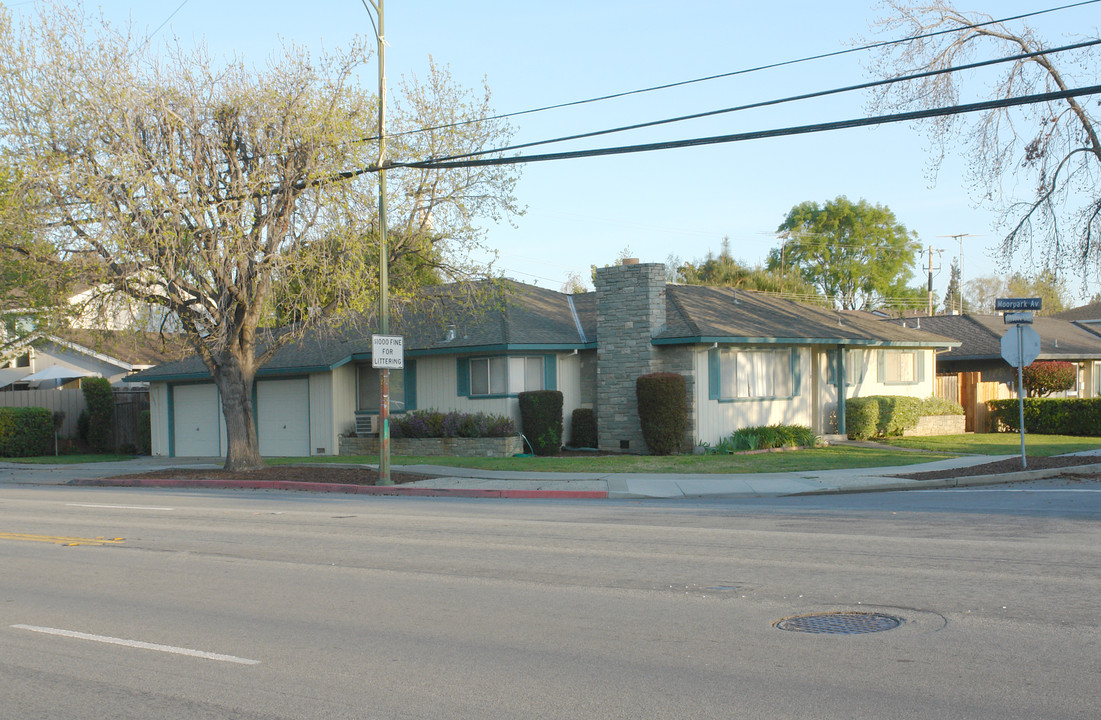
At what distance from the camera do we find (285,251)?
2089 cm

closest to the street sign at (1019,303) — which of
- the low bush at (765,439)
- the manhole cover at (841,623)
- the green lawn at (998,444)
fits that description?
the green lawn at (998,444)

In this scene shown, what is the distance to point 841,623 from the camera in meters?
7.22

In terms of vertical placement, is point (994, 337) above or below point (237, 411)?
above

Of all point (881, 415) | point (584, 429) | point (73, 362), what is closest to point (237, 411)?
point (584, 429)

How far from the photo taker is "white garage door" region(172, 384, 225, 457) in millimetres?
31891

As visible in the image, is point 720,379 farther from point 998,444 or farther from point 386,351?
point 386,351

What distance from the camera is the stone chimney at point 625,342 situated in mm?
25734

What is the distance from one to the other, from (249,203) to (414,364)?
380 inches

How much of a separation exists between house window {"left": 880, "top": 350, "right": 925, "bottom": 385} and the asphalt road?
18344 millimetres

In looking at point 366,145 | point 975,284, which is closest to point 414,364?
point 366,145

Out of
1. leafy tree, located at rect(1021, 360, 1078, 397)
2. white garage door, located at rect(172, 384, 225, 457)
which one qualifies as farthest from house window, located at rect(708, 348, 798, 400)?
white garage door, located at rect(172, 384, 225, 457)

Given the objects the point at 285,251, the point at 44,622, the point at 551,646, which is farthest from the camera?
the point at 285,251

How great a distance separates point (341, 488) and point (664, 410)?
28.2ft

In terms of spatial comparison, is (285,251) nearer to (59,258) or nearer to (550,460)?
(59,258)
